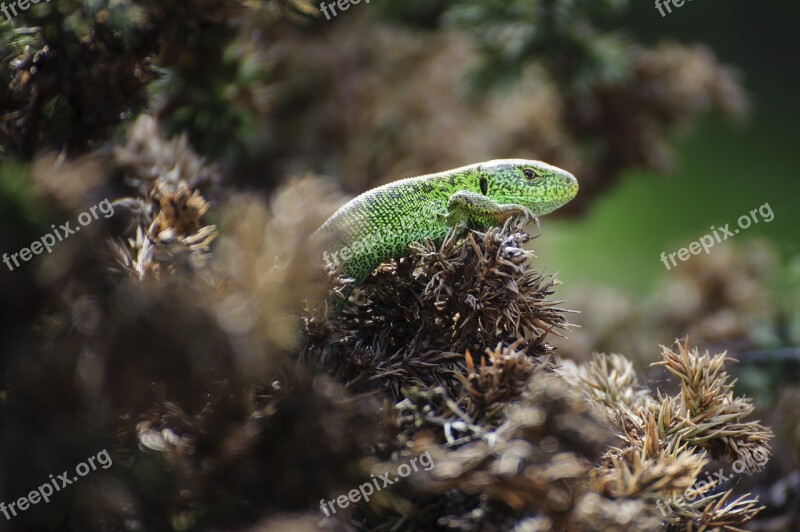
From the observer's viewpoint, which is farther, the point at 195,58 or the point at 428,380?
the point at 195,58

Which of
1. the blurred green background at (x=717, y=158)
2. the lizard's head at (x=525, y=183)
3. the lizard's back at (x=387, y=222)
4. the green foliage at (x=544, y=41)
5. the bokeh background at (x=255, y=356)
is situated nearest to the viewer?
the bokeh background at (x=255, y=356)

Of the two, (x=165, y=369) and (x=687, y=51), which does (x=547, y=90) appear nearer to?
(x=687, y=51)

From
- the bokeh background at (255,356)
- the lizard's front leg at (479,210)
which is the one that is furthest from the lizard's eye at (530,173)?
the bokeh background at (255,356)

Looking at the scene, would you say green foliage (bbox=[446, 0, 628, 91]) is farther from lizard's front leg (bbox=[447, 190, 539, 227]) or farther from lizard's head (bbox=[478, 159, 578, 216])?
lizard's front leg (bbox=[447, 190, 539, 227])

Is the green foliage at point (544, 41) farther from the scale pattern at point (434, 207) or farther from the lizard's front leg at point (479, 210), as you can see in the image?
the lizard's front leg at point (479, 210)

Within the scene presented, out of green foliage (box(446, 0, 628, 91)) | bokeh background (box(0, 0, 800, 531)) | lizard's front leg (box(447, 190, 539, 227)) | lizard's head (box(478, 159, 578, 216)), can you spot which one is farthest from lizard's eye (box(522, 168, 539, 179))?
green foliage (box(446, 0, 628, 91))

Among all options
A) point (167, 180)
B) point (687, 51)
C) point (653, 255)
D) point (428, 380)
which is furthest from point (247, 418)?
point (653, 255)

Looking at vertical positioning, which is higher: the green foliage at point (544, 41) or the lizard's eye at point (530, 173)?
the green foliage at point (544, 41)
